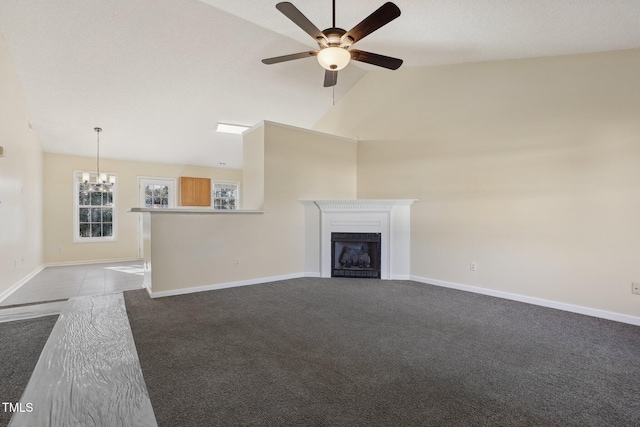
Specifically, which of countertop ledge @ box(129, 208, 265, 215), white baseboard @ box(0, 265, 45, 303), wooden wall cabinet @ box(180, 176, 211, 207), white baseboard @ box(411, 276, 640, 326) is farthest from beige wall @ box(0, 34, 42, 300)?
white baseboard @ box(411, 276, 640, 326)

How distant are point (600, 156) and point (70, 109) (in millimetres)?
7063

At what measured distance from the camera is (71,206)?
263 inches

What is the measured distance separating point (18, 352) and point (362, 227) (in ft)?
Answer: 13.1

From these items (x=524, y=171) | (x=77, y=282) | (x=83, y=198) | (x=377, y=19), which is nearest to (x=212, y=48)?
(x=377, y=19)

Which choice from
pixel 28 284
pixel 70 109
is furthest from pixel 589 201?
pixel 28 284

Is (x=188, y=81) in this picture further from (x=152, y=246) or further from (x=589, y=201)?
(x=589, y=201)

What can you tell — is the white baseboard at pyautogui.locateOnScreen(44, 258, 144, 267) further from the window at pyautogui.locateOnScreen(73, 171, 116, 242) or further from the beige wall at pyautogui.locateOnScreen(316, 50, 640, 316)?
the beige wall at pyautogui.locateOnScreen(316, 50, 640, 316)

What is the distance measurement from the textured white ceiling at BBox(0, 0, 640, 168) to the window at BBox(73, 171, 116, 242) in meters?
1.01

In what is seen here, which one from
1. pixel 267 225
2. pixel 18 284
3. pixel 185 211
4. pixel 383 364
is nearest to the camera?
pixel 383 364

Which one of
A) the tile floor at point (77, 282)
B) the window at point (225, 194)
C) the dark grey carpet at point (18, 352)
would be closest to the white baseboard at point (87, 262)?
the tile floor at point (77, 282)

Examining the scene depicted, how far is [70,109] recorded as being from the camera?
4.87 meters

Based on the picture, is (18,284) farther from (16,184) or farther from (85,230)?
(85,230)

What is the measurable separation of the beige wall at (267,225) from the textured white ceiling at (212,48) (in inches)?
39.7

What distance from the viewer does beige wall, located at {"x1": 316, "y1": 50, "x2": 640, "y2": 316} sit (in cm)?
302
